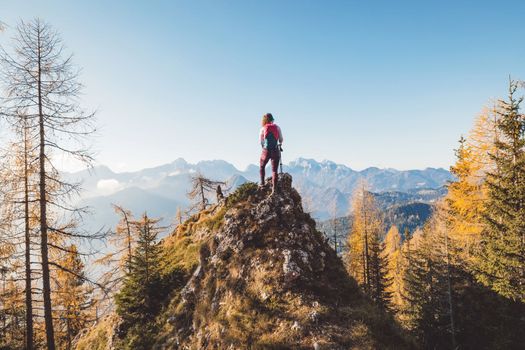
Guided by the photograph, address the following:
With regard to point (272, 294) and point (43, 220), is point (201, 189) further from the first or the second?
point (272, 294)

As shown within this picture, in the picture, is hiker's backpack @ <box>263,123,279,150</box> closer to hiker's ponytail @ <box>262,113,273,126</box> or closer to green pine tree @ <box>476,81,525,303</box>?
hiker's ponytail @ <box>262,113,273,126</box>

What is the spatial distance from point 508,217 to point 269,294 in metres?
17.1

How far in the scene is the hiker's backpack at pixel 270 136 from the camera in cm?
1310

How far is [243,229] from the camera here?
1426 cm

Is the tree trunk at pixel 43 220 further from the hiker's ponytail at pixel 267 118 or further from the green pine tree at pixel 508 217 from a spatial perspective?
the green pine tree at pixel 508 217

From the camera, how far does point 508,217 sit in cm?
1889

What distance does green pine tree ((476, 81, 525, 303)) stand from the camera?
18078 millimetres

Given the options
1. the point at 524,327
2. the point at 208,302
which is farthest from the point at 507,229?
the point at 208,302

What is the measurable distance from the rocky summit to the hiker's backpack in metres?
2.75

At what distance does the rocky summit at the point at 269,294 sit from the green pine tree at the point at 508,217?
1230cm

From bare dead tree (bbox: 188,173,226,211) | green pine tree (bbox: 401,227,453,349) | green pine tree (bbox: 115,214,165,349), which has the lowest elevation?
green pine tree (bbox: 401,227,453,349)

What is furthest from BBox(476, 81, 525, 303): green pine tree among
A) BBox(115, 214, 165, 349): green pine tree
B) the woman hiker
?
BBox(115, 214, 165, 349): green pine tree

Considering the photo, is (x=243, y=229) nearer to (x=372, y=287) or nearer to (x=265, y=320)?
(x=265, y=320)

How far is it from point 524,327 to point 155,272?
83.8 feet
